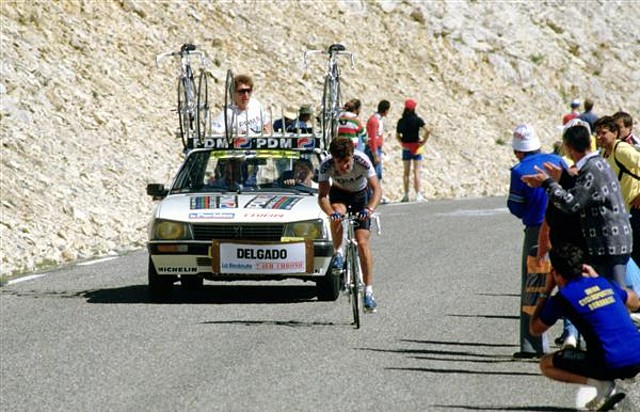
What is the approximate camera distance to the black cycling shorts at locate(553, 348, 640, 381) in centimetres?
803

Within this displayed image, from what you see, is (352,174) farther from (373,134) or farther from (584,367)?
(373,134)

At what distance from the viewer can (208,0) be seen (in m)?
38.4

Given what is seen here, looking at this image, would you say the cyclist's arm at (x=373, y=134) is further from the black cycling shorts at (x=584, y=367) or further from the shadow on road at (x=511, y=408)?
the black cycling shorts at (x=584, y=367)

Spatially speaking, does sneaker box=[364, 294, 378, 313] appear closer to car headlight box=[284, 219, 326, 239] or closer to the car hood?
car headlight box=[284, 219, 326, 239]

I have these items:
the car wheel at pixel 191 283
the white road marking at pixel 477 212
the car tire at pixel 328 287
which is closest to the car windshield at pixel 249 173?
the car wheel at pixel 191 283

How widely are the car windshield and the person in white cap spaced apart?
4708mm

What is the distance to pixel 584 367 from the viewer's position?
813 cm

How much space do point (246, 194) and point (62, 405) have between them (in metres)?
6.01

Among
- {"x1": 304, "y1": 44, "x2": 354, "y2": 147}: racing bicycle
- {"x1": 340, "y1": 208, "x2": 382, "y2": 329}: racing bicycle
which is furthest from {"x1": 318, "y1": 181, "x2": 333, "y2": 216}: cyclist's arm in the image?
{"x1": 304, "y1": 44, "x2": 354, "y2": 147}: racing bicycle

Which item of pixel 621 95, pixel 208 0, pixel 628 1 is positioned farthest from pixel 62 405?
pixel 628 1

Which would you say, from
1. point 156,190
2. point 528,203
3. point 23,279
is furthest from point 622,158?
point 23,279

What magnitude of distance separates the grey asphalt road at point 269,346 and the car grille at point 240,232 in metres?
0.65

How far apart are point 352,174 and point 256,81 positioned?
23.2 meters

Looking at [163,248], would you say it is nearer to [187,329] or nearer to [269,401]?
[187,329]
